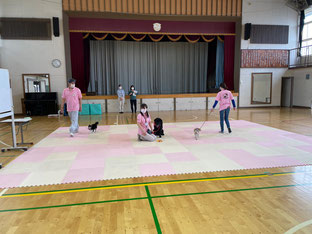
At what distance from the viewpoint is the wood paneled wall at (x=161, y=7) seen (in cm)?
1220

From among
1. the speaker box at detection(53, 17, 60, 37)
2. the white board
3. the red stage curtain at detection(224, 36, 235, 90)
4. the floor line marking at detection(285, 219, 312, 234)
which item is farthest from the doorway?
the white board

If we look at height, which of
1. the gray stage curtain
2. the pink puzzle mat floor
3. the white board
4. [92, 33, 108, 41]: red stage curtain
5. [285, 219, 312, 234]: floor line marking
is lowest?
[285, 219, 312, 234]: floor line marking

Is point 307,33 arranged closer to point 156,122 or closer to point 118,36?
point 118,36

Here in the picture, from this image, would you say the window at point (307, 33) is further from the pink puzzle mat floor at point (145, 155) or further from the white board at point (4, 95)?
the white board at point (4, 95)

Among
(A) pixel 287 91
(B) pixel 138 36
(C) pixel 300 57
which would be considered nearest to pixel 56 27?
(B) pixel 138 36

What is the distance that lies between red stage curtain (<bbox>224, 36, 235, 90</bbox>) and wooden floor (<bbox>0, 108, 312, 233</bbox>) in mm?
11593

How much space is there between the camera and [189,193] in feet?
10.9

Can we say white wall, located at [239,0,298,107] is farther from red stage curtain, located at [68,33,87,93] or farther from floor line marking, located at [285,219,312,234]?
floor line marking, located at [285,219,312,234]

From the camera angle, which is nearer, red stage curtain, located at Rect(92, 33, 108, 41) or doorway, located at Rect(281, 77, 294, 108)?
red stage curtain, located at Rect(92, 33, 108, 41)

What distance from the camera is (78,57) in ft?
44.3

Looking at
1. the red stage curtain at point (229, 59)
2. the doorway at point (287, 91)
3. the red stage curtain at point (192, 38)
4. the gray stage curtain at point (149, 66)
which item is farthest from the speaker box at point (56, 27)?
the doorway at point (287, 91)

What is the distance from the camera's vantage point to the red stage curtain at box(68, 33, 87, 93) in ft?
43.7

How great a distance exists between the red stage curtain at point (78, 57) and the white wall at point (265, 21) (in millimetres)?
9685

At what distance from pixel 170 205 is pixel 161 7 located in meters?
12.0
